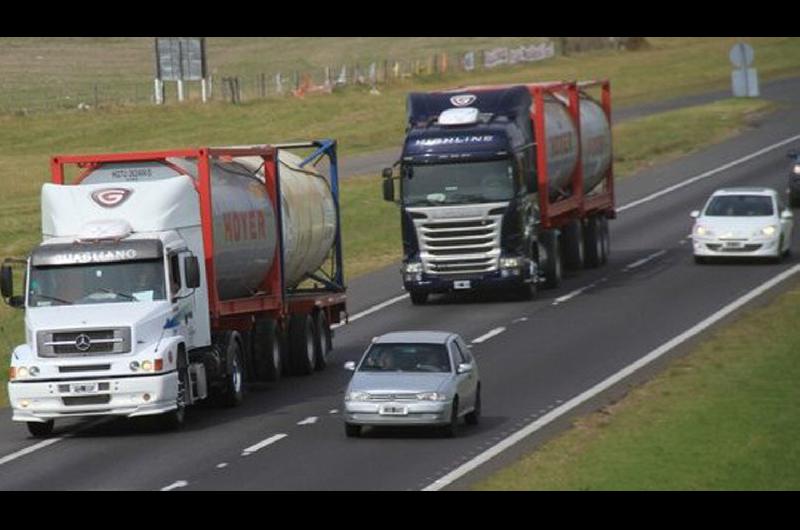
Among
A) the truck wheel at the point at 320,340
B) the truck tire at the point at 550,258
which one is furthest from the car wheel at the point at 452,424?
the truck tire at the point at 550,258

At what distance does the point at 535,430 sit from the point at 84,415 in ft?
21.6

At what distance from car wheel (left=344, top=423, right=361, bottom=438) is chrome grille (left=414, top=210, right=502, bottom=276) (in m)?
14.8

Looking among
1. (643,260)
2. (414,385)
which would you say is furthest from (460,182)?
(414,385)

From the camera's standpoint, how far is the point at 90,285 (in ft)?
101

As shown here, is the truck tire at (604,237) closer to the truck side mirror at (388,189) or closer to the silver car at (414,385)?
the truck side mirror at (388,189)

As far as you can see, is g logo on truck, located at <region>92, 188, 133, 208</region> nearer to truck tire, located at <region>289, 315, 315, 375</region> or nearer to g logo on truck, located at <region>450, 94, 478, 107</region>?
truck tire, located at <region>289, 315, 315, 375</region>

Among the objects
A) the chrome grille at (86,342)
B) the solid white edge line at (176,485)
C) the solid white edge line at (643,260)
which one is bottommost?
the solid white edge line at (176,485)

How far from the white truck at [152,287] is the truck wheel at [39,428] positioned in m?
0.02

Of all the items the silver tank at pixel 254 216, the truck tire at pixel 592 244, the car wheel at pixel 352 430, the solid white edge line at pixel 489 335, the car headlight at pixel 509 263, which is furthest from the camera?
the truck tire at pixel 592 244

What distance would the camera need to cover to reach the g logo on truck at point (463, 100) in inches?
1768

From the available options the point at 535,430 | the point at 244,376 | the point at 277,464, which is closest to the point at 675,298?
the point at 244,376

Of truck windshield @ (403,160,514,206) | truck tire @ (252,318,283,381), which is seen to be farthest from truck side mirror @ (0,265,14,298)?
truck windshield @ (403,160,514,206)

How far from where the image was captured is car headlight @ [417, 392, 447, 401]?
28969 mm
